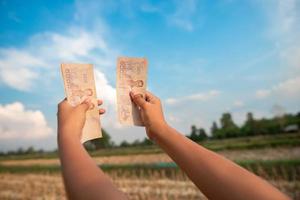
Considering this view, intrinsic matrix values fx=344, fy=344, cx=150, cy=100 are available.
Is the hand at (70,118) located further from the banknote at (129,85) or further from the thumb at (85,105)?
the banknote at (129,85)

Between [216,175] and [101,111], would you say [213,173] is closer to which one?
[216,175]

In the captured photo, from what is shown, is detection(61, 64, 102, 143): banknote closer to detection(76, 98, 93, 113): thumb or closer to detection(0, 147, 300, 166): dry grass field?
detection(76, 98, 93, 113): thumb

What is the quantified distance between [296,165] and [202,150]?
583 inches

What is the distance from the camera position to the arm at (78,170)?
1000 millimetres

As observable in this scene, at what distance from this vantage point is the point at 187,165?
4.27 feet

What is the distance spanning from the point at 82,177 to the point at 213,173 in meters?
0.46

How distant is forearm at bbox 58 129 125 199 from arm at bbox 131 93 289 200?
14.1 inches

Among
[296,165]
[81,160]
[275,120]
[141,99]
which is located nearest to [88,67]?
[141,99]

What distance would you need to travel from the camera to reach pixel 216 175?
47.3 inches

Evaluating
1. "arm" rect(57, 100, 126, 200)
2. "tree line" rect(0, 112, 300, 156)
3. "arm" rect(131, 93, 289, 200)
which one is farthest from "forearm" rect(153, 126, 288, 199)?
"tree line" rect(0, 112, 300, 156)

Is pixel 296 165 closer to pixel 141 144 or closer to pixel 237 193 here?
pixel 237 193

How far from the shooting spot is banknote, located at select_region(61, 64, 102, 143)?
183 centimetres

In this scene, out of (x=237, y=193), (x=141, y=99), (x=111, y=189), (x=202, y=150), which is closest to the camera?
(x=111, y=189)

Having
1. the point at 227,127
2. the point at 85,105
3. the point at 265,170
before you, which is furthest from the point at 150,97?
the point at 227,127
